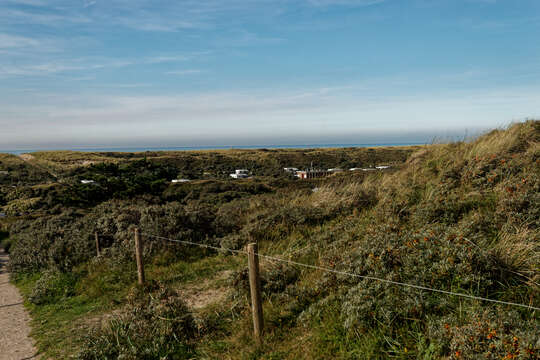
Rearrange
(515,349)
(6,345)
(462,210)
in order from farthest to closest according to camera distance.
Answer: (462,210) < (6,345) < (515,349)

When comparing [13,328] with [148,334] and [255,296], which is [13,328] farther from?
[255,296]

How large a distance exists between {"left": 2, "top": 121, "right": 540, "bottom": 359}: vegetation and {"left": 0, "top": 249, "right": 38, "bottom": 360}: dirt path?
9.0 inches

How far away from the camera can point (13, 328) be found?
6.38 meters

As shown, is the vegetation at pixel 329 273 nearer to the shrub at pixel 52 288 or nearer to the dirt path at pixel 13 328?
the shrub at pixel 52 288

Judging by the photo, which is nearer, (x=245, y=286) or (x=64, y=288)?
(x=245, y=286)

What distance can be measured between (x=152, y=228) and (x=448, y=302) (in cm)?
780

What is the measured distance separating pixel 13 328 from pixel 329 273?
559 centimetres

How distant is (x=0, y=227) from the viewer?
64.7ft

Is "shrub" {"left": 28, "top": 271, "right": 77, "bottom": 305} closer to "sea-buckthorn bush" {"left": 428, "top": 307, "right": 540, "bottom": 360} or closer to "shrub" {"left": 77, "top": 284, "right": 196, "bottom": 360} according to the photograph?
"shrub" {"left": 77, "top": 284, "right": 196, "bottom": 360}

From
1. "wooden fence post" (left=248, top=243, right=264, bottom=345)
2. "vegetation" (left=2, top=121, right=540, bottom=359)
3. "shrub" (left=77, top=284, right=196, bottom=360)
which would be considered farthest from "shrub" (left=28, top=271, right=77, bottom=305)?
"wooden fence post" (left=248, top=243, right=264, bottom=345)

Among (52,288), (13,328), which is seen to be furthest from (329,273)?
(52,288)

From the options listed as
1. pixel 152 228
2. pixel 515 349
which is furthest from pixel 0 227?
pixel 515 349

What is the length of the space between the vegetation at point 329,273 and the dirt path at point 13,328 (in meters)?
0.23

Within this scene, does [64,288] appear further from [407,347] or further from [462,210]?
[462,210]
